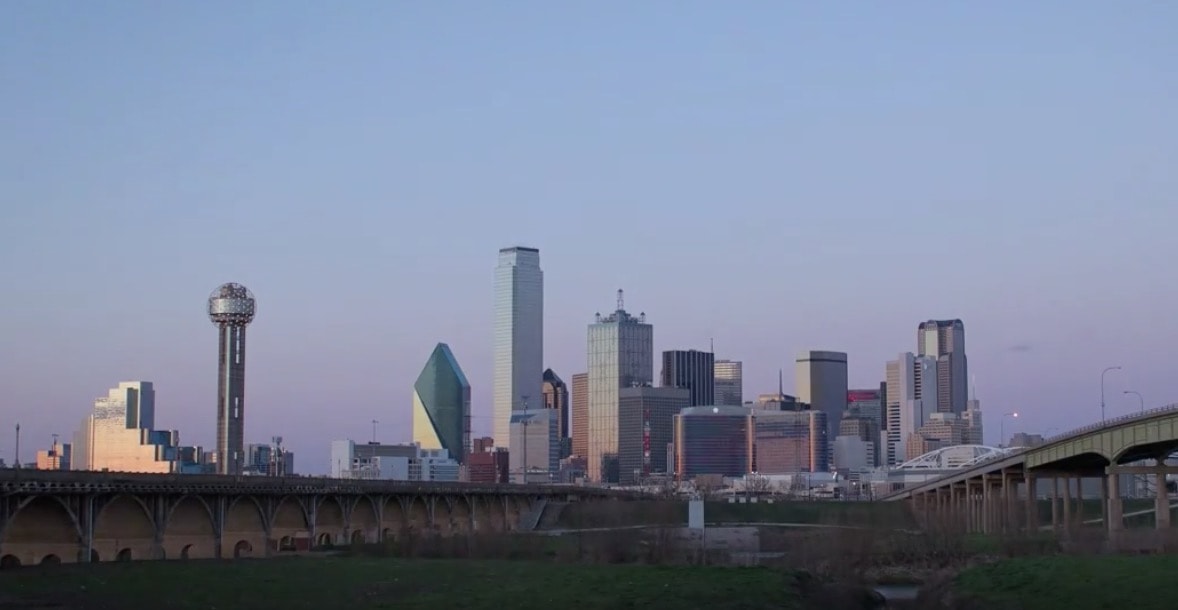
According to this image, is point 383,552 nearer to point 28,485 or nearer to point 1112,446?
point 28,485

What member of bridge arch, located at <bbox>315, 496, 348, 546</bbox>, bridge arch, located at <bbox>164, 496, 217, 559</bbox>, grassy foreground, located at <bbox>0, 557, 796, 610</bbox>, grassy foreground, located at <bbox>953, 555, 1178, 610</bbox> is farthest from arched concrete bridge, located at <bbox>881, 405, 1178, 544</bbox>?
bridge arch, located at <bbox>164, 496, 217, 559</bbox>

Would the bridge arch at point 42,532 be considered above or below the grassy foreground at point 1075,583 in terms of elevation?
above

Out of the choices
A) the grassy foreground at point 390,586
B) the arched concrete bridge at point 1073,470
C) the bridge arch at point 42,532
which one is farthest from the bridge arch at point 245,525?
the arched concrete bridge at point 1073,470

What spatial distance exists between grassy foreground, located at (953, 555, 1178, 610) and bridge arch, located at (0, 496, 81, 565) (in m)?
44.7

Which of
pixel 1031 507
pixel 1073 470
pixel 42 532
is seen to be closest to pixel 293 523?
pixel 42 532

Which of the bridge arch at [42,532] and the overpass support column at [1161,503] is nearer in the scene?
the bridge arch at [42,532]

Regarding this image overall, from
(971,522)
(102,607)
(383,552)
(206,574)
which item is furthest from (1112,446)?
(102,607)

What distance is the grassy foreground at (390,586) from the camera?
53.5 meters

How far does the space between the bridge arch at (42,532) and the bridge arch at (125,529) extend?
2.46 meters

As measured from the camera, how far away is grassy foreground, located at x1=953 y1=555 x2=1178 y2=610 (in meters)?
55.3

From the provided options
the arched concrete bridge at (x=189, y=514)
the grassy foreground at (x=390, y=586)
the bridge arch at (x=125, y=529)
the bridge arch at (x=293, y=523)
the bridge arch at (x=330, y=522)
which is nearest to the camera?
the grassy foreground at (x=390, y=586)

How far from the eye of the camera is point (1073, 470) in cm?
13712

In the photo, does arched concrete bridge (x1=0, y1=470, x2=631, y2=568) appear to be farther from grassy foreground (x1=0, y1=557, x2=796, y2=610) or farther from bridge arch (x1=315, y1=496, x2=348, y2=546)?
grassy foreground (x1=0, y1=557, x2=796, y2=610)

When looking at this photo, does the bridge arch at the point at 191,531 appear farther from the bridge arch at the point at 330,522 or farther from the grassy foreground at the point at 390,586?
the bridge arch at the point at 330,522
